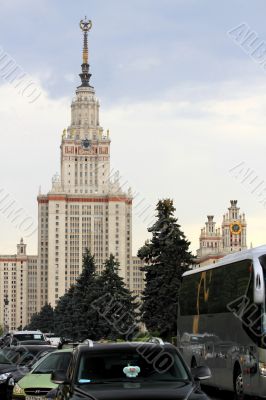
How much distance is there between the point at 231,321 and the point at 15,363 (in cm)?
672

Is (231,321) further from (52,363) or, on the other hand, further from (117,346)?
(117,346)

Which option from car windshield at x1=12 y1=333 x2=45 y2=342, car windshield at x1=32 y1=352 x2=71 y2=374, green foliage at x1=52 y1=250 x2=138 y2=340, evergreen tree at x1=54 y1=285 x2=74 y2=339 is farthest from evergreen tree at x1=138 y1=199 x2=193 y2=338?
evergreen tree at x1=54 y1=285 x2=74 y2=339

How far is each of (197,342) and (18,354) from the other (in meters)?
4.67

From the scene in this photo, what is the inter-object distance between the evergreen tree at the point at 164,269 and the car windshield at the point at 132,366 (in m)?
49.0

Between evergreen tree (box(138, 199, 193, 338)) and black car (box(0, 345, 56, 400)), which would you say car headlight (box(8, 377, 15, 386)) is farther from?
evergreen tree (box(138, 199, 193, 338))

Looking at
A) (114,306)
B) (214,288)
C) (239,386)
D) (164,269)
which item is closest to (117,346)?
(239,386)

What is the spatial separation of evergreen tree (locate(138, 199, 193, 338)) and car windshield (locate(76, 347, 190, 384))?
49.0 m

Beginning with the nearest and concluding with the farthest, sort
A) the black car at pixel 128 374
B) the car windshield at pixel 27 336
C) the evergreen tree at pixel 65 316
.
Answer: the black car at pixel 128 374, the car windshield at pixel 27 336, the evergreen tree at pixel 65 316

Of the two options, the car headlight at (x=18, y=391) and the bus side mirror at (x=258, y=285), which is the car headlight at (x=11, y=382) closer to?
the car headlight at (x=18, y=391)

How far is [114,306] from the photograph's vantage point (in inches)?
3403

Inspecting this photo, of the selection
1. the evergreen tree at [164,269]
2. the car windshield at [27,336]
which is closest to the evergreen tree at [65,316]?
the evergreen tree at [164,269]

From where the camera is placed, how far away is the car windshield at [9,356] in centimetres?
2495

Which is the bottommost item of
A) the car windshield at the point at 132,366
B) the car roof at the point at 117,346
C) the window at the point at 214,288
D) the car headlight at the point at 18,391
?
the car headlight at the point at 18,391

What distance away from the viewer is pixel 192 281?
2686cm
